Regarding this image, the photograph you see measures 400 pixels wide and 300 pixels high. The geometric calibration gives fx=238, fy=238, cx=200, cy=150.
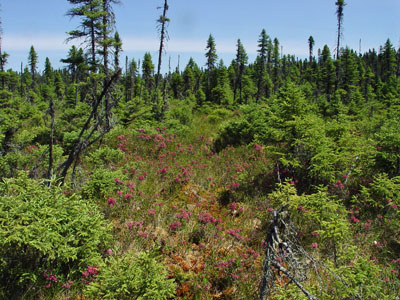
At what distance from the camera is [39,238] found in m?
2.88

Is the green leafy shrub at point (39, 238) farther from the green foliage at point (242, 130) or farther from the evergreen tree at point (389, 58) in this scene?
the evergreen tree at point (389, 58)

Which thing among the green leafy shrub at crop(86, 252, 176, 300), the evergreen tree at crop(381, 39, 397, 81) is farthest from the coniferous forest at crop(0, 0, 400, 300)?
the evergreen tree at crop(381, 39, 397, 81)

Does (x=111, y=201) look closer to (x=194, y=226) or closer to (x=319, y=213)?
(x=194, y=226)

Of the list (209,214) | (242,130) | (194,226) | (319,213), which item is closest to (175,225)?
(194,226)

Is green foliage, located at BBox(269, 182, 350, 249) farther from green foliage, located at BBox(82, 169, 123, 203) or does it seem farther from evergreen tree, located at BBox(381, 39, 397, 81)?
evergreen tree, located at BBox(381, 39, 397, 81)

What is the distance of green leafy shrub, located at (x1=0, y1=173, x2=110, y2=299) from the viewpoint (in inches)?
114

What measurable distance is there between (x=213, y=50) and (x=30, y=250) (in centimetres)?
4893

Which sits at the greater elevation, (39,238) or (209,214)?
(39,238)

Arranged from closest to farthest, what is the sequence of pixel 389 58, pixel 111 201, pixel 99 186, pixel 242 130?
pixel 111 201
pixel 99 186
pixel 242 130
pixel 389 58

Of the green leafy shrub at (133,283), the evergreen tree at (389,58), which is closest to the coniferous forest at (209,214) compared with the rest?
the green leafy shrub at (133,283)

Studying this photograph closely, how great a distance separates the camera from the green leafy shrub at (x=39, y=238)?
2902 mm

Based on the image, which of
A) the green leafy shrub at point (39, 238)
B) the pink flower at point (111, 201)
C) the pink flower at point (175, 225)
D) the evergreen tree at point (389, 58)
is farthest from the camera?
the evergreen tree at point (389, 58)

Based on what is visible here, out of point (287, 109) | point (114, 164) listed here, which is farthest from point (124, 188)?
point (287, 109)

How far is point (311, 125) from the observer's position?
256 inches
